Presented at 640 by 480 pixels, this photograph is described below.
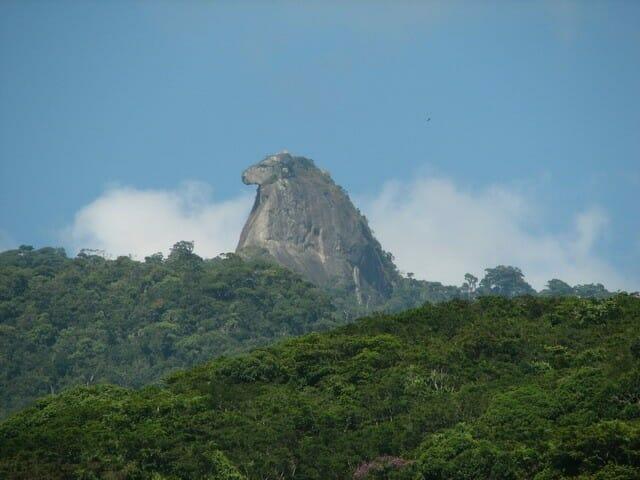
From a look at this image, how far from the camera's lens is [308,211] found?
146375 mm

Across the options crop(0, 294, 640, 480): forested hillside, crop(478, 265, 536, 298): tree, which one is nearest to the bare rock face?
crop(478, 265, 536, 298): tree

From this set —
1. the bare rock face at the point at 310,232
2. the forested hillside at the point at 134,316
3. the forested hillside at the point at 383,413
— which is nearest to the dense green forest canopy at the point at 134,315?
→ the forested hillside at the point at 134,316

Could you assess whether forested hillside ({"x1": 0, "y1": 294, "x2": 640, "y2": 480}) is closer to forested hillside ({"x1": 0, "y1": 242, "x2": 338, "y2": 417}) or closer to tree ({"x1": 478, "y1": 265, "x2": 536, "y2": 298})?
forested hillside ({"x1": 0, "y1": 242, "x2": 338, "y2": 417})

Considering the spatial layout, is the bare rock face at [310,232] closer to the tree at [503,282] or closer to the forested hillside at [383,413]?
the tree at [503,282]

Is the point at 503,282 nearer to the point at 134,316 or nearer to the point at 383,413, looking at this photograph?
the point at 134,316

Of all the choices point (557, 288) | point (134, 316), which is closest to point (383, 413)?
point (134, 316)

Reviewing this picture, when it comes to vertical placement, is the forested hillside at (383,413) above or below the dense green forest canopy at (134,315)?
below

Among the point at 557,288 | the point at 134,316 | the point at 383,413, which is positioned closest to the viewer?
the point at 383,413

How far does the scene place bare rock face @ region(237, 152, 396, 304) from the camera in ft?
469

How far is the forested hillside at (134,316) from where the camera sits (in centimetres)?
9575

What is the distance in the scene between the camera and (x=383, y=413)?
4466 cm

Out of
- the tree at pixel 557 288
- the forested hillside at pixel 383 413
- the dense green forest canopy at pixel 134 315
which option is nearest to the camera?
the forested hillside at pixel 383 413

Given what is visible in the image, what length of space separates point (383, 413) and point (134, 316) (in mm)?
65958

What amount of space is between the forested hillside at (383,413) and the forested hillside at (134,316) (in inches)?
1671
